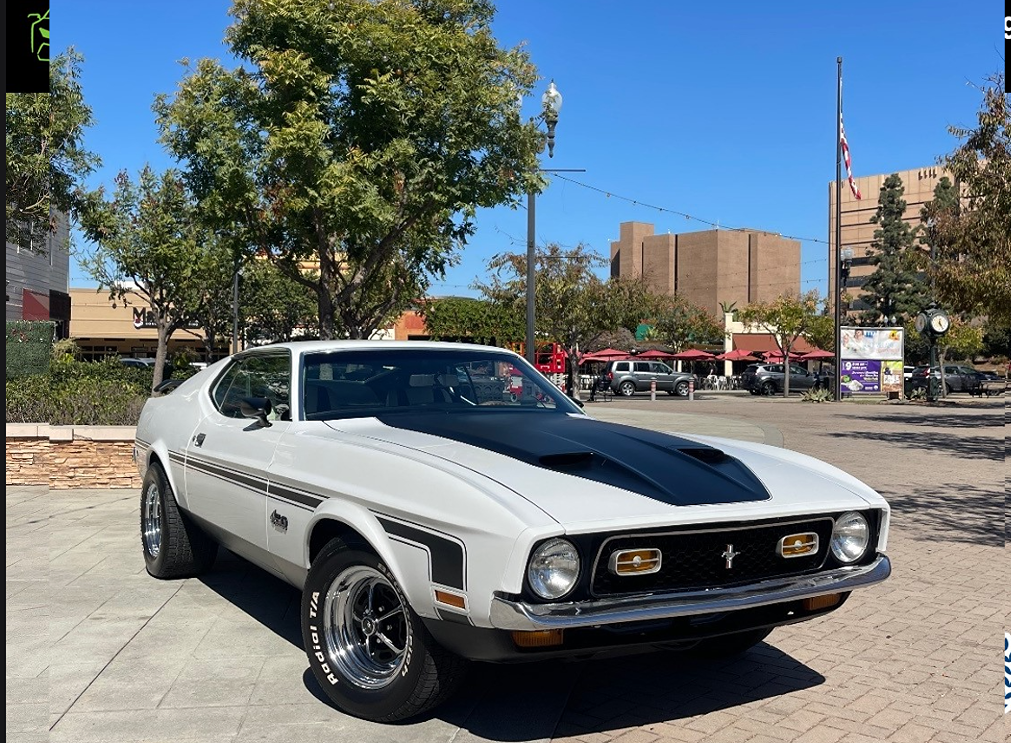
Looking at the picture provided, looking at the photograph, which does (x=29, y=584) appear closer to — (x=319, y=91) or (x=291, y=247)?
(x=319, y=91)

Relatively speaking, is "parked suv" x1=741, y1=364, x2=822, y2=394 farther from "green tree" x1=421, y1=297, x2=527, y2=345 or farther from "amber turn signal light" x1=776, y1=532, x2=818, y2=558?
"amber turn signal light" x1=776, y1=532, x2=818, y2=558

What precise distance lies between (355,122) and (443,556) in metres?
11.8

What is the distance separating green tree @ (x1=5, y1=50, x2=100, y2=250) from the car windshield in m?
12.3

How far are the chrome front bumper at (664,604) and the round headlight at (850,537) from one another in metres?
0.07

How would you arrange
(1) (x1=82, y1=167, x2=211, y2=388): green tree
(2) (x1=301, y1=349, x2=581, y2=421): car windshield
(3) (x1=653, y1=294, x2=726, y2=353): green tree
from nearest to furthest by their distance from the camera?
(2) (x1=301, y1=349, x2=581, y2=421): car windshield → (1) (x1=82, y1=167, x2=211, y2=388): green tree → (3) (x1=653, y1=294, x2=726, y2=353): green tree

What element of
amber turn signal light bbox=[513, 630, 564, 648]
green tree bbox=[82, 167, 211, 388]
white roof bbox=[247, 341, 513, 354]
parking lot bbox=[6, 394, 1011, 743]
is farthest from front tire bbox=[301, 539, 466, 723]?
green tree bbox=[82, 167, 211, 388]

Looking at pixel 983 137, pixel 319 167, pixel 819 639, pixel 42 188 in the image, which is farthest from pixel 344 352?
pixel 983 137

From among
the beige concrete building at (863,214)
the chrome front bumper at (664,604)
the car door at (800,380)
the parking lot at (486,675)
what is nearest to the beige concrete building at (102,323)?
the car door at (800,380)

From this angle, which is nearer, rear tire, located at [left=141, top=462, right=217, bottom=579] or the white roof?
the white roof

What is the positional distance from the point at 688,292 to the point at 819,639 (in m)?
119

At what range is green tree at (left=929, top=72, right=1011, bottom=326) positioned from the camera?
62.3ft

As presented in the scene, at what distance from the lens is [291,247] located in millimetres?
16438

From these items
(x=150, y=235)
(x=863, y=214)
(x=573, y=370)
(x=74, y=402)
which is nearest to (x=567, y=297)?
(x=573, y=370)

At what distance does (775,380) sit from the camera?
46875mm
